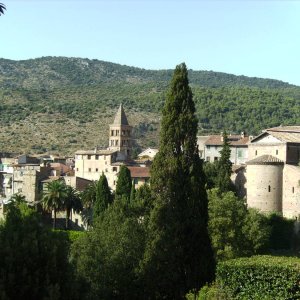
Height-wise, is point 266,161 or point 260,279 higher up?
point 266,161

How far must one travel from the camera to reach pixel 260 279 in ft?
82.5

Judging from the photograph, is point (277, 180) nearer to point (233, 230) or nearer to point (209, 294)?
point (233, 230)

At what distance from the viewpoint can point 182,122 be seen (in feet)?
92.7

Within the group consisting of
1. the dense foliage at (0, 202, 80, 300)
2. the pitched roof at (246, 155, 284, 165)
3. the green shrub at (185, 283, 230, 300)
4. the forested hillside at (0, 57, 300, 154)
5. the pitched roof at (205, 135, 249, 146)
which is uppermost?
the forested hillside at (0, 57, 300, 154)

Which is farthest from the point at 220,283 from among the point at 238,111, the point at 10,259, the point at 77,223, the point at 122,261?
the point at 238,111

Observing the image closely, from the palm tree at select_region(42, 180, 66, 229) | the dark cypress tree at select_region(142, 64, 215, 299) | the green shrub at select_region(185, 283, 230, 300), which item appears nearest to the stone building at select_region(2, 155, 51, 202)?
the palm tree at select_region(42, 180, 66, 229)

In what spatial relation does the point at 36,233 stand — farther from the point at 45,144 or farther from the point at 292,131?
the point at 45,144

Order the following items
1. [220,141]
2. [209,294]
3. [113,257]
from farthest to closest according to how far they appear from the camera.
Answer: [220,141] → [113,257] → [209,294]

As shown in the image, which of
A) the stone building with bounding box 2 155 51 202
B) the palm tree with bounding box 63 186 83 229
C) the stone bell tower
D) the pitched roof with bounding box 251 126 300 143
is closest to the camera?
the pitched roof with bounding box 251 126 300 143

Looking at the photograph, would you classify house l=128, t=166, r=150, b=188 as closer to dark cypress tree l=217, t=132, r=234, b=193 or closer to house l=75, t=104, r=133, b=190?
house l=75, t=104, r=133, b=190

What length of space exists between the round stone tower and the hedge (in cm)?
2466

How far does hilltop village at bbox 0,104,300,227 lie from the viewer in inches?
1992

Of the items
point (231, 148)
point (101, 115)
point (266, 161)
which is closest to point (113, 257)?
point (266, 161)

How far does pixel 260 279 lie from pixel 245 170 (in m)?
Result: 34.9
